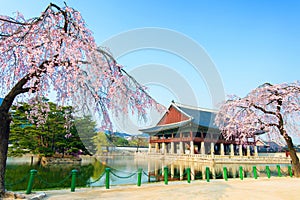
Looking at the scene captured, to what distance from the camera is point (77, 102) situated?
6.17m

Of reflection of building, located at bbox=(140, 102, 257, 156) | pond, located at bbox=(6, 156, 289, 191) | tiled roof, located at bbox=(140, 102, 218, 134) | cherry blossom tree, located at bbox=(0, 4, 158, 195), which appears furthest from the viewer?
tiled roof, located at bbox=(140, 102, 218, 134)

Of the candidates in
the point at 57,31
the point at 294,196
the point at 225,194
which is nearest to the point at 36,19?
the point at 57,31

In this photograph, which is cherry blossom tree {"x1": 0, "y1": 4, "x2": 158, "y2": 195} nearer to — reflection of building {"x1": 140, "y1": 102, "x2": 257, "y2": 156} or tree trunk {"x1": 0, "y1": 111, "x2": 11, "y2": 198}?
tree trunk {"x1": 0, "y1": 111, "x2": 11, "y2": 198}

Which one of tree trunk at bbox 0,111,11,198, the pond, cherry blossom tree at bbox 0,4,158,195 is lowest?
the pond

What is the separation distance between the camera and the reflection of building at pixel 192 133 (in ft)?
103

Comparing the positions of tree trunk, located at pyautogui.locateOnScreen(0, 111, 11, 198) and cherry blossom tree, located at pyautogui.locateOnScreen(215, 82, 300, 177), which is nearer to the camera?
tree trunk, located at pyautogui.locateOnScreen(0, 111, 11, 198)

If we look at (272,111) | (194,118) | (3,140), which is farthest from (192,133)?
(3,140)

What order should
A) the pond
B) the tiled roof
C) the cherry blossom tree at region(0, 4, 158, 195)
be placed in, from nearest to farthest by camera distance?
the cherry blossom tree at region(0, 4, 158, 195)
the pond
the tiled roof

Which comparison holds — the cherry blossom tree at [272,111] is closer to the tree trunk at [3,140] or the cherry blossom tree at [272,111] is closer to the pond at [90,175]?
the pond at [90,175]

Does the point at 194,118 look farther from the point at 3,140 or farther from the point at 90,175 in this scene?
the point at 3,140

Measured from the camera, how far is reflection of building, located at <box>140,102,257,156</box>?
31484 millimetres

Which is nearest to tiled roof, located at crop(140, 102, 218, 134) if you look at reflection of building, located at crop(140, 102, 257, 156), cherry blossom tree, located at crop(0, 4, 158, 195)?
reflection of building, located at crop(140, 102, 257, 156)

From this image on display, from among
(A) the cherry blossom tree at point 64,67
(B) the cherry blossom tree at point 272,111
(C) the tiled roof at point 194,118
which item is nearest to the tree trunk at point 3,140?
(A) the cherry blossom tree at point 64,67

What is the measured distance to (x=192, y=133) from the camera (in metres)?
31.5
